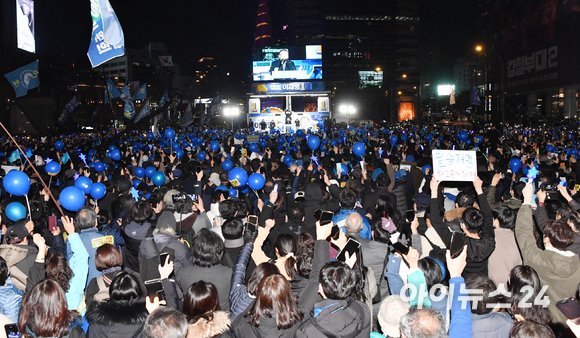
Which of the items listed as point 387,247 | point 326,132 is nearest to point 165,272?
point 387,247

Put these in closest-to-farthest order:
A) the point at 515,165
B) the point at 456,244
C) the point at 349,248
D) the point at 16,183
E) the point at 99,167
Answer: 1. the point at 349,248
2. the point at 456,244
3. the point at 16,183
4. the point at 515,165
5. the point at 99,167

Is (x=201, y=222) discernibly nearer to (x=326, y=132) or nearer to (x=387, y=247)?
(x=387, y=247)

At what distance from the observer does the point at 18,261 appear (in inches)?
170

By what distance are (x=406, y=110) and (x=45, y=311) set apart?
12189 centimetres

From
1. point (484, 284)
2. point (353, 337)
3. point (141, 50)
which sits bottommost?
point (353, 337)

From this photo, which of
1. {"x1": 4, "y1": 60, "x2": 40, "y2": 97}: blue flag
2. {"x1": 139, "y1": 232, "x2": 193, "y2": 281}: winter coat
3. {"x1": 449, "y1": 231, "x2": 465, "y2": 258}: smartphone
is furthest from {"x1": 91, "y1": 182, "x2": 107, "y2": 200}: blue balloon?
{"x1": 4, "y1": 60, "x2": 40, "y2": 97}: blue flag

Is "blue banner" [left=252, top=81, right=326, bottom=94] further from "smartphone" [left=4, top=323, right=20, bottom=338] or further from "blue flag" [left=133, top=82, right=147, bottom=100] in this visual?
"smartphone" [left=4, top=323, right=20, bottom=338]

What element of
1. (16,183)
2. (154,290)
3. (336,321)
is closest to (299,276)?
(336,321)

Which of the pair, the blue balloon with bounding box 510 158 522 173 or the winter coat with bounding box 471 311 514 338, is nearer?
the winter coat with bounding box 471 311 514 338

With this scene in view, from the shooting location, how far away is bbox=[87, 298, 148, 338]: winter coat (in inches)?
121

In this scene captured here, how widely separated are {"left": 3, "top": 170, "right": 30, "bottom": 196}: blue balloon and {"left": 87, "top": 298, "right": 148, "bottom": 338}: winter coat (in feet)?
15.2

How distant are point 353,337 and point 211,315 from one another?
39.4 inches

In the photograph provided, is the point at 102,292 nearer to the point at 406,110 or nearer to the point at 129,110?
the point at 129,110

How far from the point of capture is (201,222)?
19.5 ft
